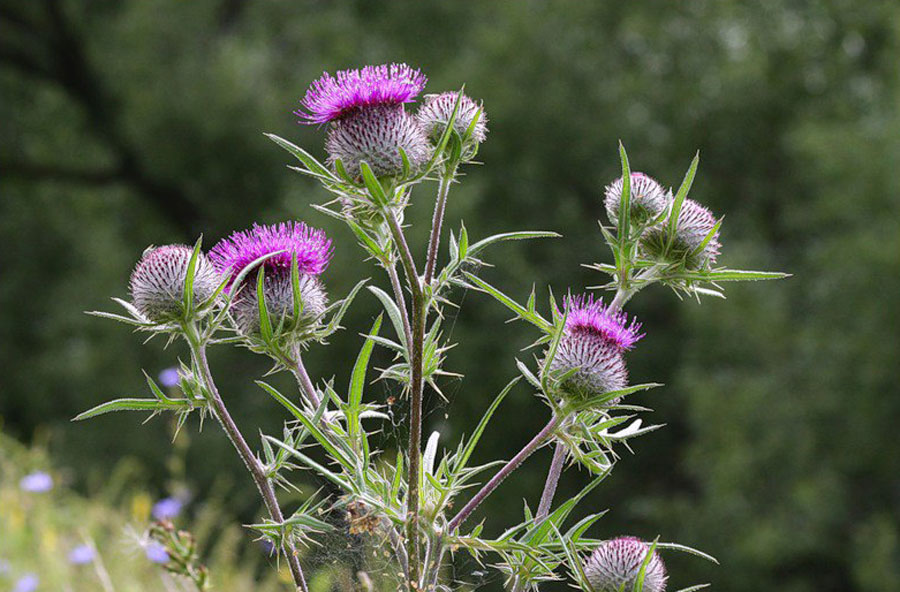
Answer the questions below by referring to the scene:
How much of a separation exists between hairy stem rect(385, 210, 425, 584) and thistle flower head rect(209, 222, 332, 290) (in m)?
0.23

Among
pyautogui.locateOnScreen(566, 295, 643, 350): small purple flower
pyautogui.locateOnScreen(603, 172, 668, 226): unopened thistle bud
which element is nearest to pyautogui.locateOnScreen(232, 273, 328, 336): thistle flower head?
pyautogui.locateOnScreen(566, 295, 643, 350): small purple flower

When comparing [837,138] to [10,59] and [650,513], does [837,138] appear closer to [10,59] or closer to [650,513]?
[650,513]

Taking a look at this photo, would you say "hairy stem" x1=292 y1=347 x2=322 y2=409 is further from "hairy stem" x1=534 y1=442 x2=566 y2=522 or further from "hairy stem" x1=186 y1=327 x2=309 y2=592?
"hairy stem" x1=534 y1=442 x2=566 y2=522

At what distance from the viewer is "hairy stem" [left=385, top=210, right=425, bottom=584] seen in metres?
1.72

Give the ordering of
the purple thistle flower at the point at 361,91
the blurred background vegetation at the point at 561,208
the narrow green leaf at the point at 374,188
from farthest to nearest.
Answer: the blurred background vegetation at the point at 561,208, the purple thistle flower at the point at 361,91, the narrow green leaf at the point at 374,188

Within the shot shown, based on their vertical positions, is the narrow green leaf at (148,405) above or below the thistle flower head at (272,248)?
below

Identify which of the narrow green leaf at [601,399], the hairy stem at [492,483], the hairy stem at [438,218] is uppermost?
the hairy stem at [438,218]

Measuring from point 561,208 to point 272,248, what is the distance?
12.5m

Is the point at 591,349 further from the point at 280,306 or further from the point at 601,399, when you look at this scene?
the point at 280,306

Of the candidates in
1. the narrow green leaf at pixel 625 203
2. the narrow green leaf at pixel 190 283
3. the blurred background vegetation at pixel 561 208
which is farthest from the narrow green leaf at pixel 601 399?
the blurred background vegetation at pixel 561 208

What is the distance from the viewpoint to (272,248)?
195 cm

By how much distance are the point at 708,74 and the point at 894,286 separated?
508cm

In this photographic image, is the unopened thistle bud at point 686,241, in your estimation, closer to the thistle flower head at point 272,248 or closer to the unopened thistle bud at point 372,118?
the unopened thistle bud at point 372,118

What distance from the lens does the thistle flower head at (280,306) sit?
6.33ft
